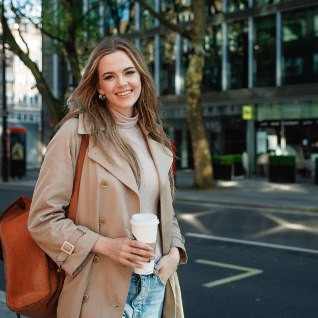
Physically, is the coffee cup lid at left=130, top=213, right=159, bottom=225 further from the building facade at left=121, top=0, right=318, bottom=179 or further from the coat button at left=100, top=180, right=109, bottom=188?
the building facade at left=121, top=0, right=318, bottom=179

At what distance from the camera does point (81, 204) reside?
6.97ft

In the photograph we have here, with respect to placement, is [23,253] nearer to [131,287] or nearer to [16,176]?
[131,287]

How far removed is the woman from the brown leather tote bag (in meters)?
0.04

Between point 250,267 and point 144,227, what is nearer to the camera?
point 144,227

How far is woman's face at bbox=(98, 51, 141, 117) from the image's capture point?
2283 mm

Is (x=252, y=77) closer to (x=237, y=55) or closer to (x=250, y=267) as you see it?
(x=237, y=55)

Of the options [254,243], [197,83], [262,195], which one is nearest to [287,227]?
[254,243]

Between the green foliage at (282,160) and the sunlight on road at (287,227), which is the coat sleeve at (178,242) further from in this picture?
the green foliage at (282,160)

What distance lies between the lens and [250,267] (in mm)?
7254

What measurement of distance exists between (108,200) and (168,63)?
90.7 ft

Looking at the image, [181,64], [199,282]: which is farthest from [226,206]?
[181,64]

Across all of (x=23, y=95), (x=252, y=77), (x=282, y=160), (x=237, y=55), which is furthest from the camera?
(x=23, y=95)

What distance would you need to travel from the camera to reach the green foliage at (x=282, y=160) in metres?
20.7

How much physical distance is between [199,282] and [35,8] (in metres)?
16.6
